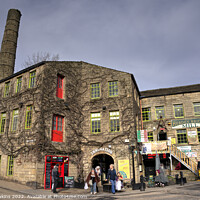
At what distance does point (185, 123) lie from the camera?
825 inches

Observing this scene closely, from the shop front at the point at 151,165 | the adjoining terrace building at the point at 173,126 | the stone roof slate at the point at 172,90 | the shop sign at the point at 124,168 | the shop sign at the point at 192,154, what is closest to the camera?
the shop sign at the point at 124,168

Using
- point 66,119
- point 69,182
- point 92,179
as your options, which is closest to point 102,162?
point 69,182

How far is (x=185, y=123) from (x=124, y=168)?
8.61 m

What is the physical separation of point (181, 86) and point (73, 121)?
1365 cm

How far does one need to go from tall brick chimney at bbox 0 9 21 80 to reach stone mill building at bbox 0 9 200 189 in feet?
37.9

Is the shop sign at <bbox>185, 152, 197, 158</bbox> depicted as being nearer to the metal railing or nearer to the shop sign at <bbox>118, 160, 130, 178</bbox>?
the metal railing

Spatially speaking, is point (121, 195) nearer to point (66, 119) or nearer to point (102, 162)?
point (102, 162)

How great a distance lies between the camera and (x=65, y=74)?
60.8 feet

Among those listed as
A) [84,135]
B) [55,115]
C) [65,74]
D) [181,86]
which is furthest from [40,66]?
[181,86]

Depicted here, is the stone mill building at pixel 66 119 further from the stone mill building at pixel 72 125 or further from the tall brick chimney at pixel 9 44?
the tall brick chimney at pixel 9 44

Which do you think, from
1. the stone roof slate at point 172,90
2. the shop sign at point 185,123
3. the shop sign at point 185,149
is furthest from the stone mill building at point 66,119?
the shop sign at point 185,149

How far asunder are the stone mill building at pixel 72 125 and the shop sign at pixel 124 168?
57 mm

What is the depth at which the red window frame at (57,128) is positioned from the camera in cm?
1628

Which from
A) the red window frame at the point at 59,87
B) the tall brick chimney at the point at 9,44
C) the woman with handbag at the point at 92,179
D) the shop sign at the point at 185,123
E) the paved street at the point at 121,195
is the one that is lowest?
the paved street at the point at 121,195
